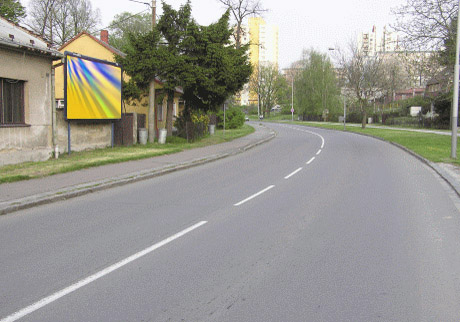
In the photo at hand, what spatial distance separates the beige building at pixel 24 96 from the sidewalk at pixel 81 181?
2444 mm

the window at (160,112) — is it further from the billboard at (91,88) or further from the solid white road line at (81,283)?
the solid white road line at (81,283)

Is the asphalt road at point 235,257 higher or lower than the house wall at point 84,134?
lower

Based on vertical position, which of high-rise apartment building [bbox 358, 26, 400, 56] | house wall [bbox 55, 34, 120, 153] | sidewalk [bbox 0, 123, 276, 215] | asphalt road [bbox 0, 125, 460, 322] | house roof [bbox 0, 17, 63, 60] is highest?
high-rise apartment building [bbox 358, 26, 400, 56]

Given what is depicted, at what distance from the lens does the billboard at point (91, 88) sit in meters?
17.7

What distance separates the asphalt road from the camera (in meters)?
4.17

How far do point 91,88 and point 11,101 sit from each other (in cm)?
480

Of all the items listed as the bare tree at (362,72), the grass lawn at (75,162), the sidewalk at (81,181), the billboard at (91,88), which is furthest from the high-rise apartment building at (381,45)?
the billboard at (91,88)

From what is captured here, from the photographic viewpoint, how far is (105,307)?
→ 415 cm

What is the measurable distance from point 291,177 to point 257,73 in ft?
274

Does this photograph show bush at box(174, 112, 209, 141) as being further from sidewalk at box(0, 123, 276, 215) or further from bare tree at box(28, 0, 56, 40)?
bare tree at box(28, 0, 56, 40)

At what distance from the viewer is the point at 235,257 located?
18.6 ft

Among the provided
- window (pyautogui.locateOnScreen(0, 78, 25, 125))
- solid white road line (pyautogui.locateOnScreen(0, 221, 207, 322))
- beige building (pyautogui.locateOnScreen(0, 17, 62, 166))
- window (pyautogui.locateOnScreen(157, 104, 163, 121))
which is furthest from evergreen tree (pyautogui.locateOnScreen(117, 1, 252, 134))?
solid white road line (pyautogui.locateOnScreen(0, 221, 207, 322))

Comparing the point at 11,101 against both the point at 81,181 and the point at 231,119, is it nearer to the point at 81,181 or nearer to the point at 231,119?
the point at 81,181

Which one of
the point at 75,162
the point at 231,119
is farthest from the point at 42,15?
the point at 75,162
